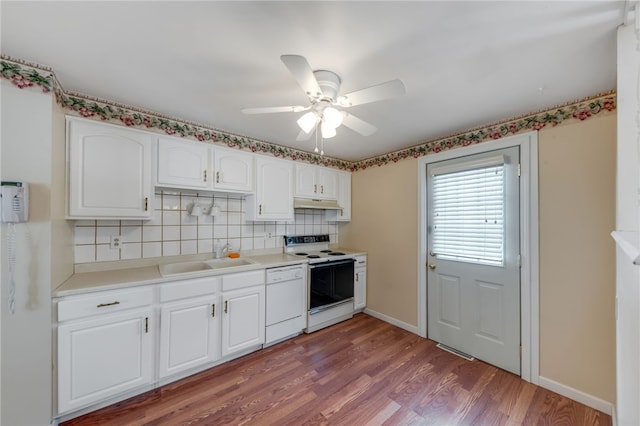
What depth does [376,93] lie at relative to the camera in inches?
50.6

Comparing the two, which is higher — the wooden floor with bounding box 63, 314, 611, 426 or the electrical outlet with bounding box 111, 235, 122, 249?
the electrical outlet with bounding box 111, 235, 122, 249

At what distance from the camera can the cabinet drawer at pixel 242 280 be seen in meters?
2.23

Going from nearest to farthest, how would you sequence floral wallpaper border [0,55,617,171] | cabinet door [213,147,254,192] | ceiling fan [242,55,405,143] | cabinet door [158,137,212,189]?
1. ceiling fan [242,55,405,143]
2. floral wallpaper border [0,55,617,171]
3. cabinet door [158,137,212,189]
4. cabinet door [213,147,254,192]

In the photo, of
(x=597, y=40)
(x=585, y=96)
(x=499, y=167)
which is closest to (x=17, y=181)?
(x=597, y=40)

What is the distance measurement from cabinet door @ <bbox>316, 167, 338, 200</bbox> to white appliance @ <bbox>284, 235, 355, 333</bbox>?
2.17 ft

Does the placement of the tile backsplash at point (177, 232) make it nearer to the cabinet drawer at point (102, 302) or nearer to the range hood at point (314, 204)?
the range hood at point (314, 204)

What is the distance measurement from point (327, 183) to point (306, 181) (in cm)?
37

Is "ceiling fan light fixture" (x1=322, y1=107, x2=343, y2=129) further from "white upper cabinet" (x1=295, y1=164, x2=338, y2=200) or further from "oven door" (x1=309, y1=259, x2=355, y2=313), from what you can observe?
"oven door" (x1=309, y1=259, x2=355, y2=313)

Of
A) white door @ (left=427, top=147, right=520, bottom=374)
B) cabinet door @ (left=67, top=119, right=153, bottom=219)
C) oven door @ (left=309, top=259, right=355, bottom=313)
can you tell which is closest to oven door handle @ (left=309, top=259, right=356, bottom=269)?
oven door @ (left=309, top=259, right=355, bottom=313)

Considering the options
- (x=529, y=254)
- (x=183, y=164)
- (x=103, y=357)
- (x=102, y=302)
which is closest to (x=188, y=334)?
(x=103, y=357)

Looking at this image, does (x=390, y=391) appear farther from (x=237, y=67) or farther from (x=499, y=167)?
(x=237, y=67)

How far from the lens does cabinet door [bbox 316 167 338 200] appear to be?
3.33m

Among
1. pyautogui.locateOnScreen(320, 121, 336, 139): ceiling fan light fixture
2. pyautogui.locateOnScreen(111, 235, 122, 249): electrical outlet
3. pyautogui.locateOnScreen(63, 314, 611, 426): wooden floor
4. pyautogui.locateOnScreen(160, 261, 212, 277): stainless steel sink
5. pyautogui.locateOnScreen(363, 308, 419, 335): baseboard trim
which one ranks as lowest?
pyautogui.locateOnScreen(63, 314, 611, 426): wooden floor

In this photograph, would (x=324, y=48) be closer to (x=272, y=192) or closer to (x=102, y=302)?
(x=272, y=192)
